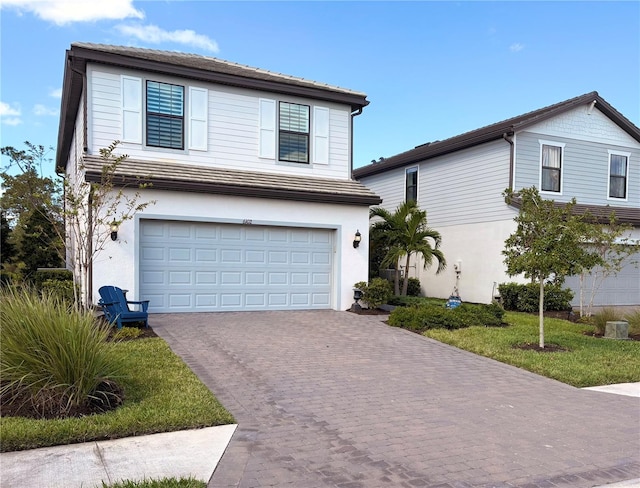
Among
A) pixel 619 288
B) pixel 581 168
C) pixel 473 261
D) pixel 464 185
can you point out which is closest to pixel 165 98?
pixel 464 185

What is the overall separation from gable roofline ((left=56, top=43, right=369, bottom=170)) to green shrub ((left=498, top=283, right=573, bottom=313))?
23.4 ft

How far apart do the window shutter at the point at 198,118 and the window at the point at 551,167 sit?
36.4ft

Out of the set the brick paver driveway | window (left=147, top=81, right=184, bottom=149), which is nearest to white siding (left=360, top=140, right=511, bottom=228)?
the brick paver driveway

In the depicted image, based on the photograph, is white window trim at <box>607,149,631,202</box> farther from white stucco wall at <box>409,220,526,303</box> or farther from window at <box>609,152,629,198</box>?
white stucco wall at <box>409,220,526,303</box>

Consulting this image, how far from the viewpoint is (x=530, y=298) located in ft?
49.8

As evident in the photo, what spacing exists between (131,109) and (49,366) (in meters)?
8.57

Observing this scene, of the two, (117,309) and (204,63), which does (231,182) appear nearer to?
(204,63)

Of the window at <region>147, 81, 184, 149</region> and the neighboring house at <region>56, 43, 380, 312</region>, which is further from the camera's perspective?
the window at <region>147, 81, 184, 149</region>

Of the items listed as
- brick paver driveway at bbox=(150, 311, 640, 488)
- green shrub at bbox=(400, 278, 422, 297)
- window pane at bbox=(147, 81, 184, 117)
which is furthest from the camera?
green shrub at bbox=(400, 278, 422, 297)

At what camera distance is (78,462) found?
14.2 ft

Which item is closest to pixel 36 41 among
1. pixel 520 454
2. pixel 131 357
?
pixel 131 357

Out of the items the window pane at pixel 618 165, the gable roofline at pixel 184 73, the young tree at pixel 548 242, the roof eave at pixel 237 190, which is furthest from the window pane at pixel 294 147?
the window pane at pixel 618 165

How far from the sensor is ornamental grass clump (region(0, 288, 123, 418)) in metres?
5.42

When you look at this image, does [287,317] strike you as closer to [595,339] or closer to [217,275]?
[217,275]
